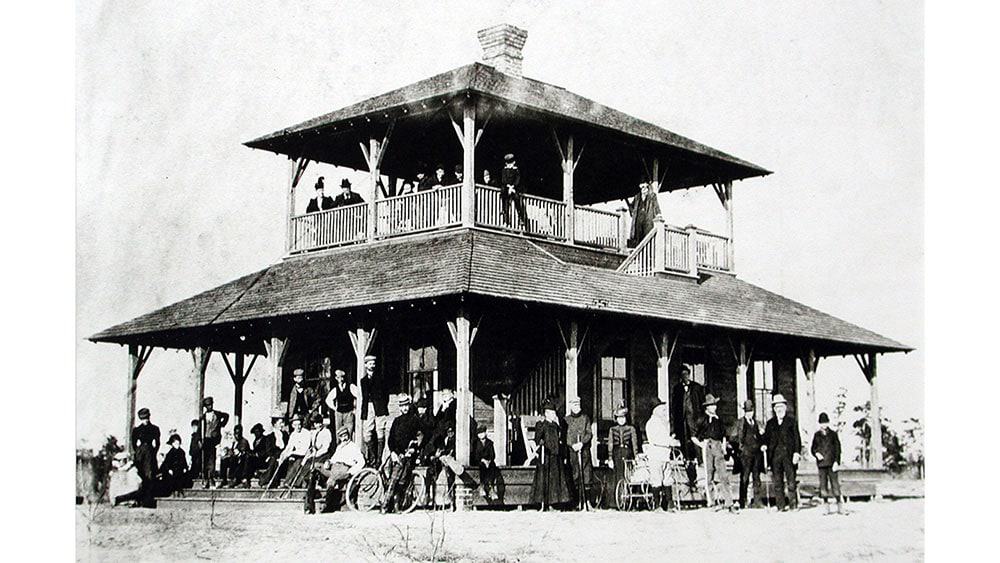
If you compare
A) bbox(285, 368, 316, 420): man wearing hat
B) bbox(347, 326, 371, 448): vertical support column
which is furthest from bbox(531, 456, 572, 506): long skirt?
bbox(285, 368, 316, 420): man wearing hat

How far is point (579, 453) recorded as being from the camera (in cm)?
1805

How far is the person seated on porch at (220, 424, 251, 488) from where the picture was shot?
19109 mm

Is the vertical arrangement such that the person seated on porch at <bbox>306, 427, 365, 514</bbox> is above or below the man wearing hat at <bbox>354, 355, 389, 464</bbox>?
below

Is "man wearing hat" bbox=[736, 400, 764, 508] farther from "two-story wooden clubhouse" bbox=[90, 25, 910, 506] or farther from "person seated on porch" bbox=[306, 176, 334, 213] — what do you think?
"person seated on porch" bbox=[306, 176, 334, 213]

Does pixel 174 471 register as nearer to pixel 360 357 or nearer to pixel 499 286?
pixel 360 357

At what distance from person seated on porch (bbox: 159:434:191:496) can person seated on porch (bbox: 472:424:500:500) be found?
159 inches

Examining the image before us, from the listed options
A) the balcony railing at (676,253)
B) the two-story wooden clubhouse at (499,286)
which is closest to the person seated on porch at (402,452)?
the two-story wooden clubhouse at (499,286)

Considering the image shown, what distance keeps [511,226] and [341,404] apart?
3.38m

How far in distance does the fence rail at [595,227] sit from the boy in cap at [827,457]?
4.82m

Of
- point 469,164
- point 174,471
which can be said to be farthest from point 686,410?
point 174,471

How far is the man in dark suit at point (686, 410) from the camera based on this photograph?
1955 cm

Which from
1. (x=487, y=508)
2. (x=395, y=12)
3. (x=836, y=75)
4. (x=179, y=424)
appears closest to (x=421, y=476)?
(x=487, y=508)

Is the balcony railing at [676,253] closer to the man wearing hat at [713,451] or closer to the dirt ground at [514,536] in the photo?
the man wearing hat at [713,451]

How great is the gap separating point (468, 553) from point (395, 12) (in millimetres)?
5972
